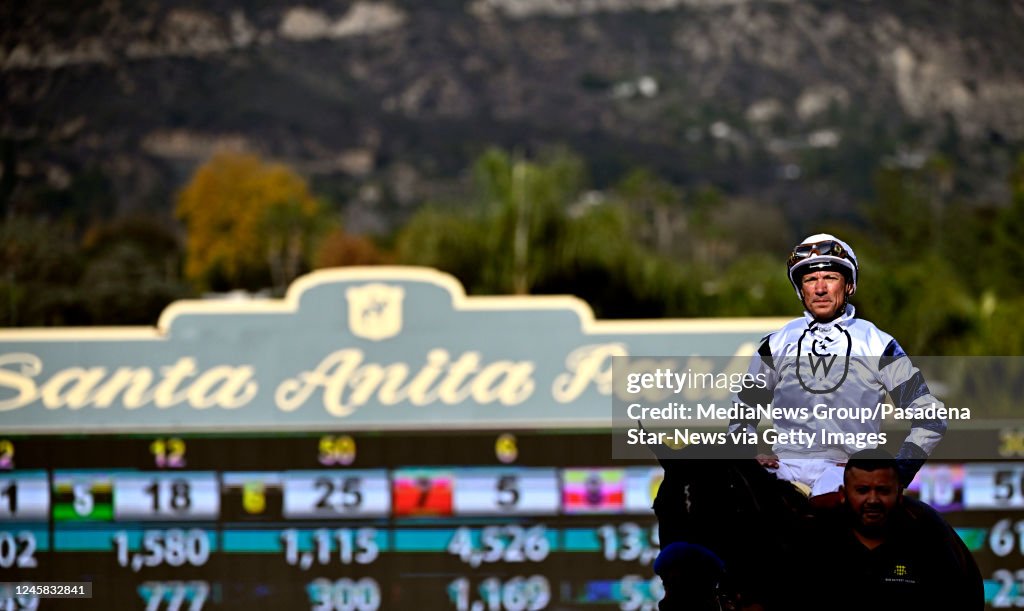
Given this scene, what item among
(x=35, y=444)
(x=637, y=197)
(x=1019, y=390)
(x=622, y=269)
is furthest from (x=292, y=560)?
(x=637, y=197)

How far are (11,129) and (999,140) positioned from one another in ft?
260

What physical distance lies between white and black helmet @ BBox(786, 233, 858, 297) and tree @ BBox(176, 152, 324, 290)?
61205mm

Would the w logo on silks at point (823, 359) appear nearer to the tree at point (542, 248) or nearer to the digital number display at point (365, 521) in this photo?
the digital number display at point (365, 521)

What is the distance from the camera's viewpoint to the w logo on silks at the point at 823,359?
19.0ft

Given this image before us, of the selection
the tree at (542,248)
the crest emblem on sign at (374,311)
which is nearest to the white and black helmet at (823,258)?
the crest emblem on sign at (374,311)

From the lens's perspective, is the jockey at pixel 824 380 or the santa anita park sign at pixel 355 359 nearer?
the jockey at pixel 824 380

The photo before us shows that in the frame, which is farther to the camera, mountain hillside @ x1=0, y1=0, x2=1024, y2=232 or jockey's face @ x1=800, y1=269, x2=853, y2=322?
mountain hillside @ x1=0, y1=0, x2=1024, y2=232

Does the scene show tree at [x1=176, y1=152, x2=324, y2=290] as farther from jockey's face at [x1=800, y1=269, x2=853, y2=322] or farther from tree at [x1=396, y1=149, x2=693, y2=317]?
jockey's face at [x1=800, y1=269, x2=853, y2=322]

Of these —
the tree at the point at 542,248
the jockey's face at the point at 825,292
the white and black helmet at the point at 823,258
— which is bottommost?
the jockey's face at the point at 825,292

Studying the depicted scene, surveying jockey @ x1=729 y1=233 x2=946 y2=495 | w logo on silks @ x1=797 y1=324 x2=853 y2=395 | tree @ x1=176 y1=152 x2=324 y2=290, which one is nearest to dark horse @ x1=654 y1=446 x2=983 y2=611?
jockey @ x1=729 y1=233 x2=946 y2=495

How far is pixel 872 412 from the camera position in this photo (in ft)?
19.0

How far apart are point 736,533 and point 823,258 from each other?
1.13m

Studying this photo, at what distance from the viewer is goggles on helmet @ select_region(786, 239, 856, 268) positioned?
230 inches

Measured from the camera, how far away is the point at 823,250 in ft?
19.2
